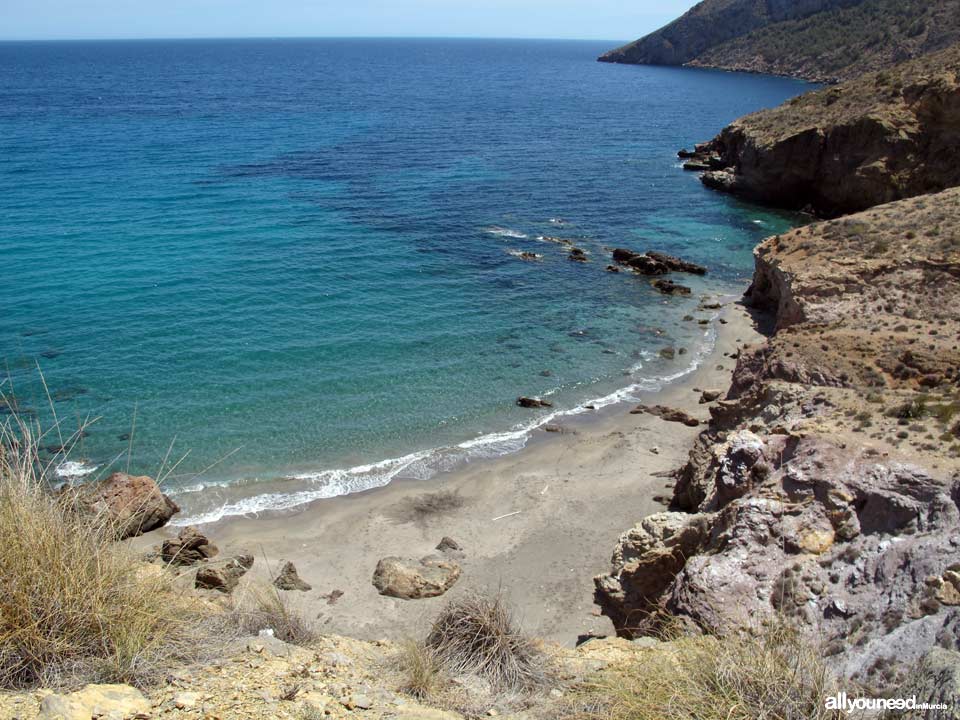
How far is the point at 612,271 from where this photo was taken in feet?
134

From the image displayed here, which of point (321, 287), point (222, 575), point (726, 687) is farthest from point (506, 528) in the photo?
point (321, 287)

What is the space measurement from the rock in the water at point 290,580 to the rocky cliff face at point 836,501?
7364 millimetres

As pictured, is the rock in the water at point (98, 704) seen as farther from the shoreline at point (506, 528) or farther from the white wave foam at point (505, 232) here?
the white wave foam at point (505, 232)

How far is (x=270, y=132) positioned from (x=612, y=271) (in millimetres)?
48266

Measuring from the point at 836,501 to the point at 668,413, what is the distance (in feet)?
45.9

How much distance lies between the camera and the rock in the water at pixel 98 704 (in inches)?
264

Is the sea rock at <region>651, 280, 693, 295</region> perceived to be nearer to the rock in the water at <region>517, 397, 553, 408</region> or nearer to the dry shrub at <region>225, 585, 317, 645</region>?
the rock in the water at <region>517, 397, 553, 408</region>

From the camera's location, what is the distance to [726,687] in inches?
284

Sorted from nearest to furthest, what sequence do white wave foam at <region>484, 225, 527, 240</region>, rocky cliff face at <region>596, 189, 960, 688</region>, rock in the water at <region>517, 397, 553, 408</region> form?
rocky cliff face at <region>596, 189, 960, 688</region>, rock in the water at <region>517, 397, 553, 408</region>, white wave foam at <region>484, 225, 527, 240</region>

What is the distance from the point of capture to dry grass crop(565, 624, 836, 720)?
691 centimetres

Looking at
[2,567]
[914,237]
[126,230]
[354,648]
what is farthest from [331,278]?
[2,567]

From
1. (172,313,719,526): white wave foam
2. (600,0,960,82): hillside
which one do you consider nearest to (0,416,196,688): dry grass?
(172,313,719,526): white wave foam

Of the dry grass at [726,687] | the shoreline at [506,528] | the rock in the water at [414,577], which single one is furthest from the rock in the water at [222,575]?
the dry grass at [726,687]

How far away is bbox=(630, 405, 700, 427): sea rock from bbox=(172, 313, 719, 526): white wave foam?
3.47 ft
